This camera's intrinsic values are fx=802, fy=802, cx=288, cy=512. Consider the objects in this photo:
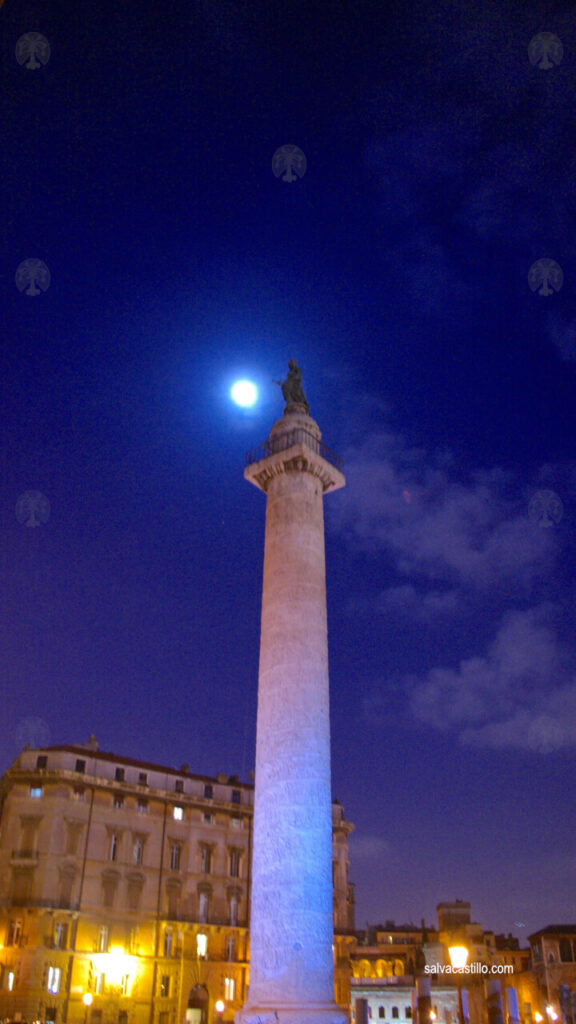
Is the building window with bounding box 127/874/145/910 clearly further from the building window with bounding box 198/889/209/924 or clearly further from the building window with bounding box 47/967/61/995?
the building window with bounding box 47/967/61/995

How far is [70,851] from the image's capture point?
4569 cm

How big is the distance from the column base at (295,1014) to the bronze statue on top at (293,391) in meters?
19.7

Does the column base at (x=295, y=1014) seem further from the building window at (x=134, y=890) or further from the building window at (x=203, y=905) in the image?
the building window at (x=203, y=905)

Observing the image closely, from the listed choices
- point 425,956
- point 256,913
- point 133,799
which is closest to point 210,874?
point 133,799

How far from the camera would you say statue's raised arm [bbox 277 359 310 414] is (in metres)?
31.7

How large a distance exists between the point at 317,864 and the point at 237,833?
110 feet

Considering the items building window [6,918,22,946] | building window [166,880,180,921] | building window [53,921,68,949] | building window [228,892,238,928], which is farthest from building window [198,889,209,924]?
building window [6,918,22,946]

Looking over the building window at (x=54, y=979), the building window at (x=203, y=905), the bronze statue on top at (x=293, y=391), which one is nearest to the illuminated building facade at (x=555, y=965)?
the building window at (x=203, y=905)

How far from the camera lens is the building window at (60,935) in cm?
4297

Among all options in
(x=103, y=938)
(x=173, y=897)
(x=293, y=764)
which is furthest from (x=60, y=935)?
(x=293, y=764)

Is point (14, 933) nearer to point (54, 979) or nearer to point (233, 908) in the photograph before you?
point (54, 979)

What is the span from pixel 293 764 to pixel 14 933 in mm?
28900

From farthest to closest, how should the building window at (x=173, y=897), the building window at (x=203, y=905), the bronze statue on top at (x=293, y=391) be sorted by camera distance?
the building window at (x=203, y=905)
the building window at (x=173, y=897)
the bronze statue on top at (x=293, y=391)

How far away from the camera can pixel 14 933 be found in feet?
141
